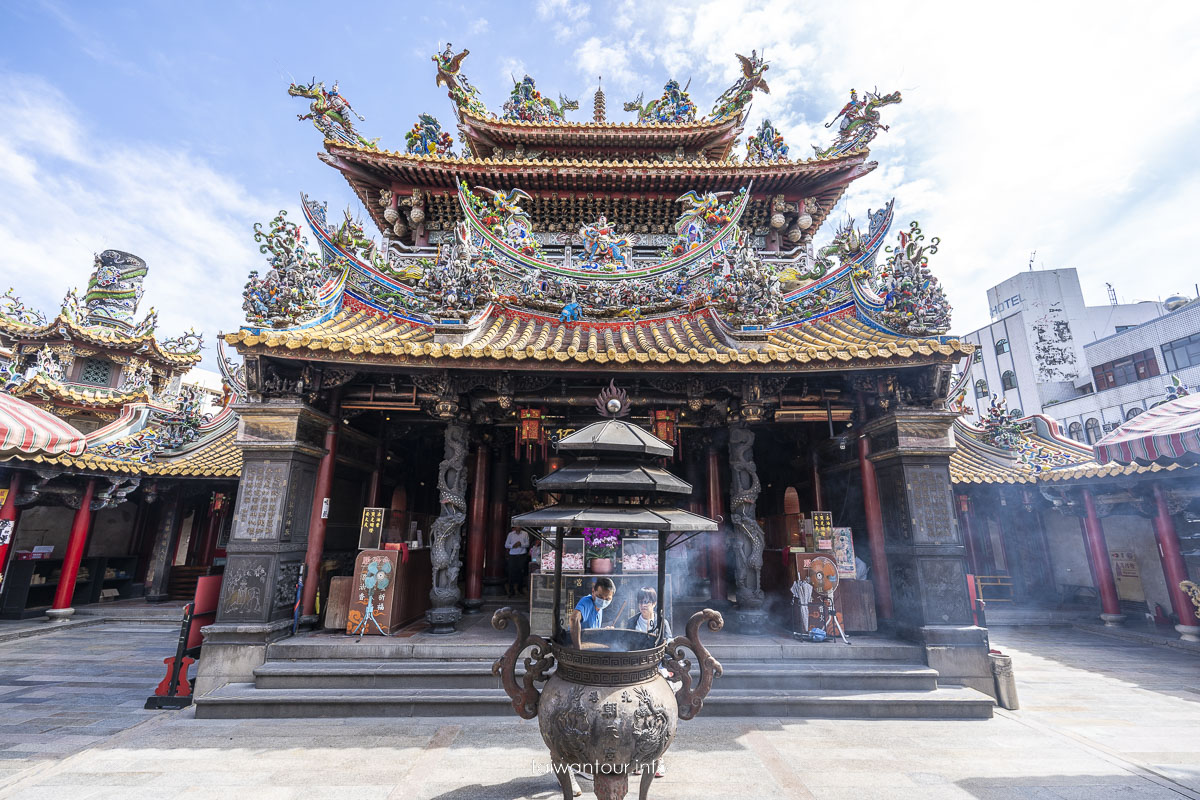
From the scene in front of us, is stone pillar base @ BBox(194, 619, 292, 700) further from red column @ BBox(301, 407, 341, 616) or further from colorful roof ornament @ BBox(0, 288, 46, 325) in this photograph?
colorful roof ornament @ BBox(0, 288, 46, 325)

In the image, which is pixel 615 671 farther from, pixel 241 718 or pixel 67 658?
pixel 67 658

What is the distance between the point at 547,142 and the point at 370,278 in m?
6.32

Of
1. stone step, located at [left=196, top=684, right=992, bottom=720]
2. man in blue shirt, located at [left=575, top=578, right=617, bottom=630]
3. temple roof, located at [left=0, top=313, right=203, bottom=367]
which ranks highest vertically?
temple roof, located at [left=0, top=313, right=203, bottom=367]

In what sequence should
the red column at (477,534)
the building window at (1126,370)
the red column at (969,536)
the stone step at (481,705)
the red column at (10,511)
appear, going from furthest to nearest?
1. the building window at (1126,370)
2. the red column at (969,536)
3. the red column at (10,511)
4. the red column at (477,534)
5. the stone step at (481,705)

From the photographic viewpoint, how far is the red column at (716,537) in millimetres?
8906

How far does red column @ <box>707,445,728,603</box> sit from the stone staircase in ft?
8.11

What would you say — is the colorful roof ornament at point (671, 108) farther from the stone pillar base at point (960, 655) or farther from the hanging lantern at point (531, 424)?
the stone pillar base at point (960, 655)

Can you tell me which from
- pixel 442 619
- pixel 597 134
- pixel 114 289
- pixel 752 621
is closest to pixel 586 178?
pixel 597 134

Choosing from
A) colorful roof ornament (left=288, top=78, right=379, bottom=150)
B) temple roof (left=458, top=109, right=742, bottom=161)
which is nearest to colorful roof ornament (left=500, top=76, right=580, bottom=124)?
temple roof (left=458, top=109, right=742, bottom=161)

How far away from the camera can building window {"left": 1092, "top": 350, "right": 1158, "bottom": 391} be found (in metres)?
23.3

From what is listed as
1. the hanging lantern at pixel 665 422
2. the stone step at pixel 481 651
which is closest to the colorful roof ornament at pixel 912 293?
the hanging lantern at pixel 665 422

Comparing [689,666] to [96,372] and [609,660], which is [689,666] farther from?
[96,372]

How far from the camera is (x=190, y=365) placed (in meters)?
24.2

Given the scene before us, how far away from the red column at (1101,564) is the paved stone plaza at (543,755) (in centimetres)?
608
